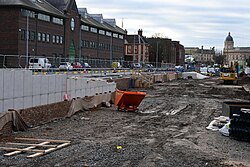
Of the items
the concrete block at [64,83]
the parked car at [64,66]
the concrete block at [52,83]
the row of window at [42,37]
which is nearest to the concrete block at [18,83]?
the concrete block at [52,83]

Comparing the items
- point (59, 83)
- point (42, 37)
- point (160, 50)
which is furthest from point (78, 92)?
point (160, 50)

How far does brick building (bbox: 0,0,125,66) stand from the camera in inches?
2312

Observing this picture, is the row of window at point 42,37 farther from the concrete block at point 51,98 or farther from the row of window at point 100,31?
the concrete block at point 51,98

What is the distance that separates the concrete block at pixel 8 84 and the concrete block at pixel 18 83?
22 cm

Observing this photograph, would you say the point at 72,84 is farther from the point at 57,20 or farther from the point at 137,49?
the point at 137,49

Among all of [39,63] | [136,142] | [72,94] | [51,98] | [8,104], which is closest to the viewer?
[136,142]

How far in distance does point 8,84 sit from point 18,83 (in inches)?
31.2

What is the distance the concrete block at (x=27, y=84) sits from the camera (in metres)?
16.4

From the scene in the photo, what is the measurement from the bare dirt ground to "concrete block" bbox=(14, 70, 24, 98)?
1509mm

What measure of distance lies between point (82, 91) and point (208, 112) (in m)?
7.71

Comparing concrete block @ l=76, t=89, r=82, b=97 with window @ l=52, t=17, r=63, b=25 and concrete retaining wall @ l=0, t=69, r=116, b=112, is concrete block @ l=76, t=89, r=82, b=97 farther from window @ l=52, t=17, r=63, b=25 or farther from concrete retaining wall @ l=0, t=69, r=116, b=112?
window @ l=52, t=17, r=63, b=25

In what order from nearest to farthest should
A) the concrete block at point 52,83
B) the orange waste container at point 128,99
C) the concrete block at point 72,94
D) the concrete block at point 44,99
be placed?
the concrete block at point 44,99 < the concrete block at point 52,83 < the concrete block at point 72,94 < the orange waste container at point 128,99

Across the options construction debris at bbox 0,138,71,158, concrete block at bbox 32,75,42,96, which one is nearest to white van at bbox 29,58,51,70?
concrete block at bbox 32,75,42,96

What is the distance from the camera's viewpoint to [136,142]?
1423cm
